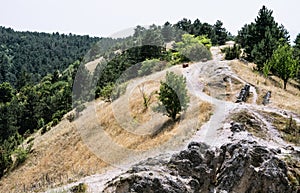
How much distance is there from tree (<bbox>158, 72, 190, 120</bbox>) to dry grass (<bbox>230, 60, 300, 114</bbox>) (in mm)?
8447

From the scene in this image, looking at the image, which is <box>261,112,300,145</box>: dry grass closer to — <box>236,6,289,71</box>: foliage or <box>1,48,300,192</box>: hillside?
<box>1,48,300,192</box>: hillside

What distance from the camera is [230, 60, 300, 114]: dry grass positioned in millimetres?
40656

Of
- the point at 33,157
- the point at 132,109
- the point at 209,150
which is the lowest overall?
the point at 33,157

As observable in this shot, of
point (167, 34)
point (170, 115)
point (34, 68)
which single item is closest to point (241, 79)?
point (170, 115)

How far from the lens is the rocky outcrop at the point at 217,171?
70.1ft

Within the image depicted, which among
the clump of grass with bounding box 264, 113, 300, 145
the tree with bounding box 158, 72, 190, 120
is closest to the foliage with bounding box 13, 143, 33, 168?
the tree with bounding box 158, 72, 190, 120

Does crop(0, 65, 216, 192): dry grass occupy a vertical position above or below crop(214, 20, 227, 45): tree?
below

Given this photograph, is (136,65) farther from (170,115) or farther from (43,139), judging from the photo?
(170,115)

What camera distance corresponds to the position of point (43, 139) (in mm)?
61906

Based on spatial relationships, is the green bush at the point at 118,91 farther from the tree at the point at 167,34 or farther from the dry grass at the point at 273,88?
the tree at the point at 167,34

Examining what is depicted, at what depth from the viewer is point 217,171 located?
24.1 m

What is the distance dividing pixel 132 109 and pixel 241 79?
1532 cm

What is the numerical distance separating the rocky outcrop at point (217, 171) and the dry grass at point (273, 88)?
1462 cm

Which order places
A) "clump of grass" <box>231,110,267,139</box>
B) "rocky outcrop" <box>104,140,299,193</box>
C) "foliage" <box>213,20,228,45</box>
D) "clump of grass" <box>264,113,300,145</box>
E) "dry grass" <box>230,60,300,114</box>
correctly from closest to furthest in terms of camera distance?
"rocky outcrop" <box>104,140,299,193</box> → "clump of grass" <box>264,113,300,145</box> → "clump of grass" <box>231,110,267,139</box> → "dry grass" <box>230,60,300,114</box> → "foliage" <box>213,20,228,45</box>
